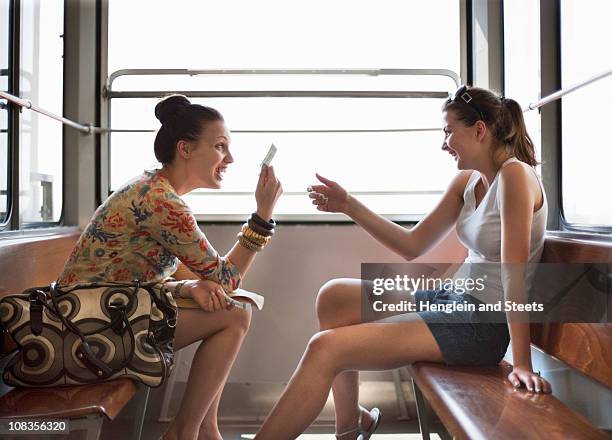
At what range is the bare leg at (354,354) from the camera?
1.61m

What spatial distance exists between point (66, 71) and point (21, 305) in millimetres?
1522

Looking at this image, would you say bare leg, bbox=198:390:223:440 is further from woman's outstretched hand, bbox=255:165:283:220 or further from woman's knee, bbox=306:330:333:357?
woman's outstretched hand, bbox=255:165:283:220

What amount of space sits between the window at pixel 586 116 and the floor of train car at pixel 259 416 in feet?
3.56

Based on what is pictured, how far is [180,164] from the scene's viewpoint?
1883 mm

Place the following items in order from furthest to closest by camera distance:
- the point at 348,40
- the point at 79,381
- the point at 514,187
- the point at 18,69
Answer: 1. the point at 348,40
2. the point at 18,69
3. the point at 514,187
4. the point at 79,381

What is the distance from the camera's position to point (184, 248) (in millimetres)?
1658

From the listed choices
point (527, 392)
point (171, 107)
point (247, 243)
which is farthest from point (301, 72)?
point (527, 392)

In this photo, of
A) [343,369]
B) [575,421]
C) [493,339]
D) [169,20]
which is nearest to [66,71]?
[169,20]

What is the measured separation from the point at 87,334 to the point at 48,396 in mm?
159

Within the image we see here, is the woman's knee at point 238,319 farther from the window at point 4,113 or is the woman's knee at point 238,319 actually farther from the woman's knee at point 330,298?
the window at point 4,113

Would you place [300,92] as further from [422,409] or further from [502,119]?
[422,409]

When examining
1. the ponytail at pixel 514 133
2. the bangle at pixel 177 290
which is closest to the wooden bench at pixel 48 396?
the bangle at pixel 177 290

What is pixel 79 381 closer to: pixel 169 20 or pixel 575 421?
pixel 575 421

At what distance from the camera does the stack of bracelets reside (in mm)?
1794
